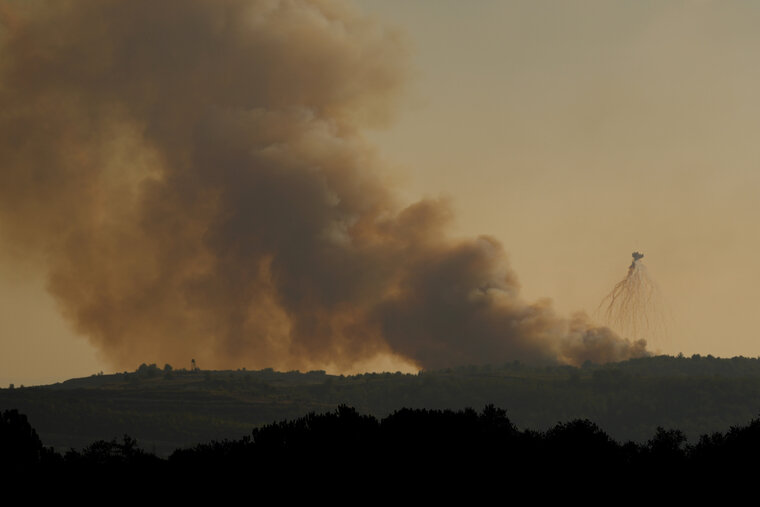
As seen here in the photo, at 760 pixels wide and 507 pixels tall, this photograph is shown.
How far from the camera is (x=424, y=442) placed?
84625 millimetres

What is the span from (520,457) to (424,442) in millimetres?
7842

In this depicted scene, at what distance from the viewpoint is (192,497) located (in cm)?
8025

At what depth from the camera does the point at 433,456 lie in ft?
267

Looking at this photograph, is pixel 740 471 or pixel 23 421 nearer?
pixel 740 471

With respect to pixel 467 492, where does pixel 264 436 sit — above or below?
above

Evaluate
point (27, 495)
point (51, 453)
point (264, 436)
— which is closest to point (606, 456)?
point (264, 436)

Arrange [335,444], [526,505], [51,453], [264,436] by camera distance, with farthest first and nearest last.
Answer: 1. [51,453]
2. [264,436]
3. [335,444]
4. [526,505]

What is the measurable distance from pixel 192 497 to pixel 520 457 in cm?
2354

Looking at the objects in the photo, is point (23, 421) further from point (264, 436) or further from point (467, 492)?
point (467, 492)

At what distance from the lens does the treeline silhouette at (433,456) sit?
78312 mm

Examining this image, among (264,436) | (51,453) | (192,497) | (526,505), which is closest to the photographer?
(526,505)

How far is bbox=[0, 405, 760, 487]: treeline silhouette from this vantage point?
257ft

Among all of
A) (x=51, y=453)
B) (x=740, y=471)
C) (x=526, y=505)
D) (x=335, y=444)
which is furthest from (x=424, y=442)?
(x=51, y=453)

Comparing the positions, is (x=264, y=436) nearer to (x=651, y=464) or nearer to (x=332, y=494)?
(x=332, y=494)
